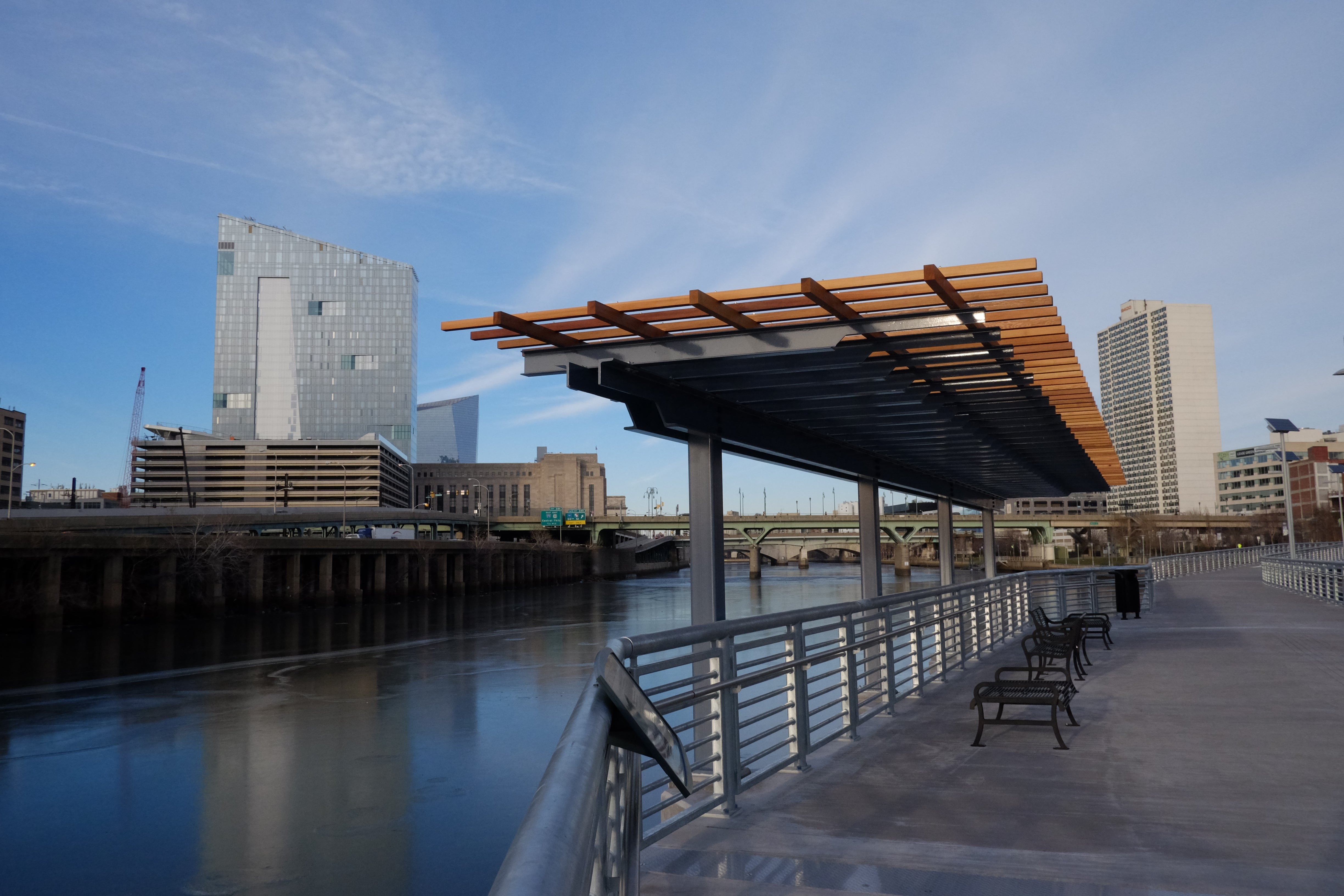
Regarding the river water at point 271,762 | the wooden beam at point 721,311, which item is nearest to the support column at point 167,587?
the river water at point 271,762

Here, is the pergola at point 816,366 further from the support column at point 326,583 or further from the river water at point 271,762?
the support column at point 326,583

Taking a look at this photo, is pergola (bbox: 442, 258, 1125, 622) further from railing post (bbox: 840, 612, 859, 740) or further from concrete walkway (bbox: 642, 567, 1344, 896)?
concrete walkway (bbox: 642, 567, 1344, 896)

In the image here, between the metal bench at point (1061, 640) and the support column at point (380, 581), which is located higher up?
the metal bench at point (1061, 640)

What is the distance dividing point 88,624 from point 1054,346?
39037 mm

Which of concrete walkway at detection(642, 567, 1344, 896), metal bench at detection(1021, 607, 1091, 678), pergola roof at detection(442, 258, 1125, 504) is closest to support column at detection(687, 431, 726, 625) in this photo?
pergola roof at detection(442, 258, 1125, 504)

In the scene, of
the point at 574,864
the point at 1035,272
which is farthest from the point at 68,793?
the point at 574,864

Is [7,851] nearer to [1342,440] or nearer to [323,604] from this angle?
[323,604]

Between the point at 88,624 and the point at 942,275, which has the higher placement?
the point at 942,275

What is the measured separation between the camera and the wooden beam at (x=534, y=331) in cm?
739

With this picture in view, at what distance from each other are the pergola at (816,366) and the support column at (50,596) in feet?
104

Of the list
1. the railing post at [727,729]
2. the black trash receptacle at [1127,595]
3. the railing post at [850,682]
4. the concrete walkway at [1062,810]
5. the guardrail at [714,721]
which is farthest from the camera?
the black trash receptacle at [1127,595]

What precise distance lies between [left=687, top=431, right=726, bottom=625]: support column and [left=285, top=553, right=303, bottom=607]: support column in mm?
45461

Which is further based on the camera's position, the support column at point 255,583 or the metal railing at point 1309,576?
the support column at point 255,583

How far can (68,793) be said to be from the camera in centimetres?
1230
